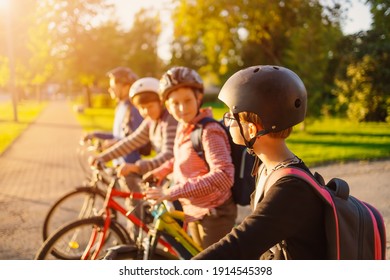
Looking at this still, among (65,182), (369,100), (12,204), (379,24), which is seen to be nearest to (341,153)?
(369,100)

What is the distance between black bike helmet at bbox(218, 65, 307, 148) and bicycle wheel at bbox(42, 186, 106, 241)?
2.49 metres

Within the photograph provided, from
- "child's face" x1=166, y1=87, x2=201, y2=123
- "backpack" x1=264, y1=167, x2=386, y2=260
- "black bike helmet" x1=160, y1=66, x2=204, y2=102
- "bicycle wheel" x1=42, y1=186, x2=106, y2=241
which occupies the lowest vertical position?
"bicycle wheel" x1=42, y1=186, x2=106, y2=241

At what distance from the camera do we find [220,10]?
14.5 metres

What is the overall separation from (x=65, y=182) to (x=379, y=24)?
5.75m

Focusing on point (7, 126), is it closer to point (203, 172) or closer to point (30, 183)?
point (30, 183)

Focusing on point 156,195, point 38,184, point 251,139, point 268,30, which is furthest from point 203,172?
point 268,30

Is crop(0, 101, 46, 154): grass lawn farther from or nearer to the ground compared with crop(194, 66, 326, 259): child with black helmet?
nearer to the ground

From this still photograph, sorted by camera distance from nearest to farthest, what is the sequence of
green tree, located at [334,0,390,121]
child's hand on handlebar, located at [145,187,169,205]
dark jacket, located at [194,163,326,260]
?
dark jacket, located at [194,163,326,260] < child's hand on handlebar, located at [145,187,169,205] < green tree, located at [334,0,390,121]

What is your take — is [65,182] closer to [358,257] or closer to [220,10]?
[358,257]

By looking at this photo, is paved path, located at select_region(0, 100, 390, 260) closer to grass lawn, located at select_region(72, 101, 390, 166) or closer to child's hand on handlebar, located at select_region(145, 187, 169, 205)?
grass lawn, located at select_region(72, 101, 390, 166)

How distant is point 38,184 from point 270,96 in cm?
677

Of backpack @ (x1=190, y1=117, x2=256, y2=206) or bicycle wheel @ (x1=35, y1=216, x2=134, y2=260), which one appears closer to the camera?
backpack @ (x1=190, y1=117, x2=256, y2=206)

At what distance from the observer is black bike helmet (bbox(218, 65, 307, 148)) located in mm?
1714

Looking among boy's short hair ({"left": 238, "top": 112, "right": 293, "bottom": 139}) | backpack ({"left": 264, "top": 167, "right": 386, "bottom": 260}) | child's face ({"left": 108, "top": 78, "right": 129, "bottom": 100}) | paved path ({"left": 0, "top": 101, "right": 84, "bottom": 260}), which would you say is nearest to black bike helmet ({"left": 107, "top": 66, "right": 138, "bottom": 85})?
child's face ({"left": 108, "top": 78, "right": 129, "bottom": 100})
